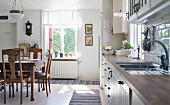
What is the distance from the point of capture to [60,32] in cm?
782

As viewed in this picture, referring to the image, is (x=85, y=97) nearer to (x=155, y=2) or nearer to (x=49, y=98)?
(x=49, y=98)

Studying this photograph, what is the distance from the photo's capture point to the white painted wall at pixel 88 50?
295 inches

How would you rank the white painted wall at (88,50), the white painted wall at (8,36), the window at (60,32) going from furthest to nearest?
1. the white painted wall at (8,36)
2. the window at (60,32)
3. the white painted wall at (88,50)

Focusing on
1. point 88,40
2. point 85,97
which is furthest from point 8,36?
point 85,97

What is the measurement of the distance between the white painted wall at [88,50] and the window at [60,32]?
34cm

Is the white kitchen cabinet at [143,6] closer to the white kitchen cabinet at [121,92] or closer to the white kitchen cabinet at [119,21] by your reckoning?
the white kitchen cabinet at [121,92]

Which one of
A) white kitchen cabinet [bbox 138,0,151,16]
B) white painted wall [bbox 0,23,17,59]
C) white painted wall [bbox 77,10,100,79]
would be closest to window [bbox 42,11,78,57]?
white painted wall [bbox 77,10,100,79]

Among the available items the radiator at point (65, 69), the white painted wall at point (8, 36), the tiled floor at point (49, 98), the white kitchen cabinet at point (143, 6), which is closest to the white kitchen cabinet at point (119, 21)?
the tiled floor at point (49, 98)

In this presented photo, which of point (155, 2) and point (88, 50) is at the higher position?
point (155, 2)

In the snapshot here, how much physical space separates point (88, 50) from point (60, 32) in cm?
125

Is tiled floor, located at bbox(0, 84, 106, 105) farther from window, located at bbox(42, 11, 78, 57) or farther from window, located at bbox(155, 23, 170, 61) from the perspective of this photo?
window, located at bbox(42, 11, 78, 57)

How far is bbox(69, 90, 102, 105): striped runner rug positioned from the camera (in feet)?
14.1

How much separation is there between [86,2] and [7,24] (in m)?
3.34

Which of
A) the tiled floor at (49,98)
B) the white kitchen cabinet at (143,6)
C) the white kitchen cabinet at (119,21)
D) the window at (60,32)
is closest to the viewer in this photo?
the white kitchen cabinet at (143,6)
